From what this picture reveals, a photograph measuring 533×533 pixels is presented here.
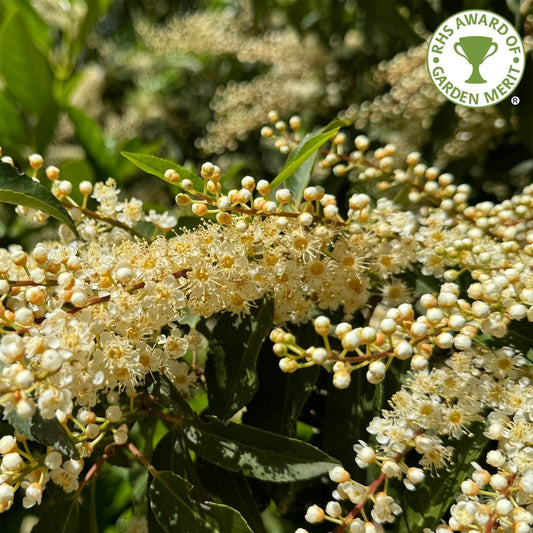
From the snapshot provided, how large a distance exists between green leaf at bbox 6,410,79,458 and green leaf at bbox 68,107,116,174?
113 centimetres

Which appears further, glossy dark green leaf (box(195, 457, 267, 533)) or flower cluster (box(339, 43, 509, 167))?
flower cluster (box(339, 43, 509, 167))

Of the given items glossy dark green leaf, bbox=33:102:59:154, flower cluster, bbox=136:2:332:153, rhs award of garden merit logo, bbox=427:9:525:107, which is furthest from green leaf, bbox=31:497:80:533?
flower cluster, bbox=136:2:332:153

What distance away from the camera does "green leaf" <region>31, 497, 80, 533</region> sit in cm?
86

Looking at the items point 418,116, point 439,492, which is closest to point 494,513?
point 439,492

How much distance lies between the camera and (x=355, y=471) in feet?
2.93

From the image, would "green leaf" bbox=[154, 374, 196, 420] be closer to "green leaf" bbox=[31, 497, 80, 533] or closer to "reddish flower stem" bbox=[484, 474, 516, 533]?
"green leaf" bbox=[31, 497, 80, 533]

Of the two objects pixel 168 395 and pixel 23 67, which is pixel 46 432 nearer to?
pixel 168 395

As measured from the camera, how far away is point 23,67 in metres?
1.72

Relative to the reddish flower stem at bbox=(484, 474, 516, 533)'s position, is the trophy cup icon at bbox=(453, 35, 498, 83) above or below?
above

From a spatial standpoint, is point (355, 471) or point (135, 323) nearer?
point (135, 323)

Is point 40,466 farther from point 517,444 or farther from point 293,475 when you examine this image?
point 517,444

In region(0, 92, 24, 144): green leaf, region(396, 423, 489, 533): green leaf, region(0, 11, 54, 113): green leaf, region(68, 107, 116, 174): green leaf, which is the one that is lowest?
region(396, 423, 489, 533): green leaf

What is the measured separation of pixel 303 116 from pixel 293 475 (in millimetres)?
1801

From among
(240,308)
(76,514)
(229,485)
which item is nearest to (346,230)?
(240,308)
